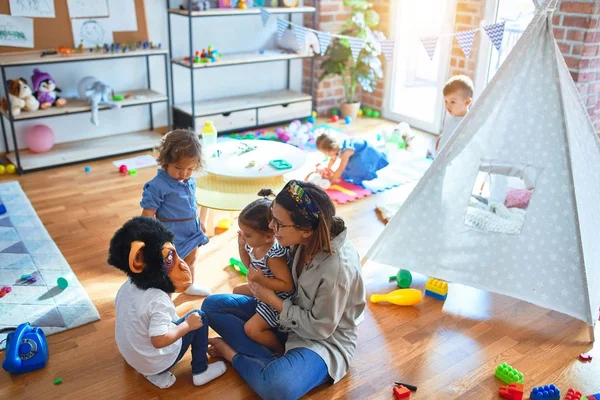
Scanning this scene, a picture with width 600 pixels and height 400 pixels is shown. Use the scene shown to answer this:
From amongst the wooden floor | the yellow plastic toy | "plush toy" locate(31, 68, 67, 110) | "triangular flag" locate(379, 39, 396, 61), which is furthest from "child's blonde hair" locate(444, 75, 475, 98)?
"plush toy" locate(31, 68, 67, 110)

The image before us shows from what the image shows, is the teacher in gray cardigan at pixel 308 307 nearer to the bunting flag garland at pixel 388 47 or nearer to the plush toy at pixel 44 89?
the bunting flag garland at pixel 388 47

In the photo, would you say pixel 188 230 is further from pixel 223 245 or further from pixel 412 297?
pixel 412 297

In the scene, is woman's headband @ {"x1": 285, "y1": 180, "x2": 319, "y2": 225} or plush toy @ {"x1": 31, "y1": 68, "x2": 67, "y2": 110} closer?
woman's headband @ {"x1": 285, "y1": 180, "x2": 319, "y2": 225}

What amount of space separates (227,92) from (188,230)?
2761 millimetres

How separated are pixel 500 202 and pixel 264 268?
59.2 inches

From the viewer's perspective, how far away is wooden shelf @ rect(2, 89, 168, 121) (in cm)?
387

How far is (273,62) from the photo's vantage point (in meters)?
5.28

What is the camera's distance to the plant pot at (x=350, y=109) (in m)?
5.41

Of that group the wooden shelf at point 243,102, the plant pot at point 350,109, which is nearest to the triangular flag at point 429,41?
the wooden shelf at point 243,102

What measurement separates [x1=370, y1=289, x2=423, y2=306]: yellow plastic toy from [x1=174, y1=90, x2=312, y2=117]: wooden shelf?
2548 millimetres

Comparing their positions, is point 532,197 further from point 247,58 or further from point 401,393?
point 247,58

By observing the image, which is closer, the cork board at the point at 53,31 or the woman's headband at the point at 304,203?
the woman's headband at the point at 304,203

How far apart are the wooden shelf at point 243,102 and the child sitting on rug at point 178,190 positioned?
86.5 inches

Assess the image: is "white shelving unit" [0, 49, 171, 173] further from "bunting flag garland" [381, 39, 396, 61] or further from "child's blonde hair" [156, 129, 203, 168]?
"child's blonde hair" [156, 129, 203, 168]
